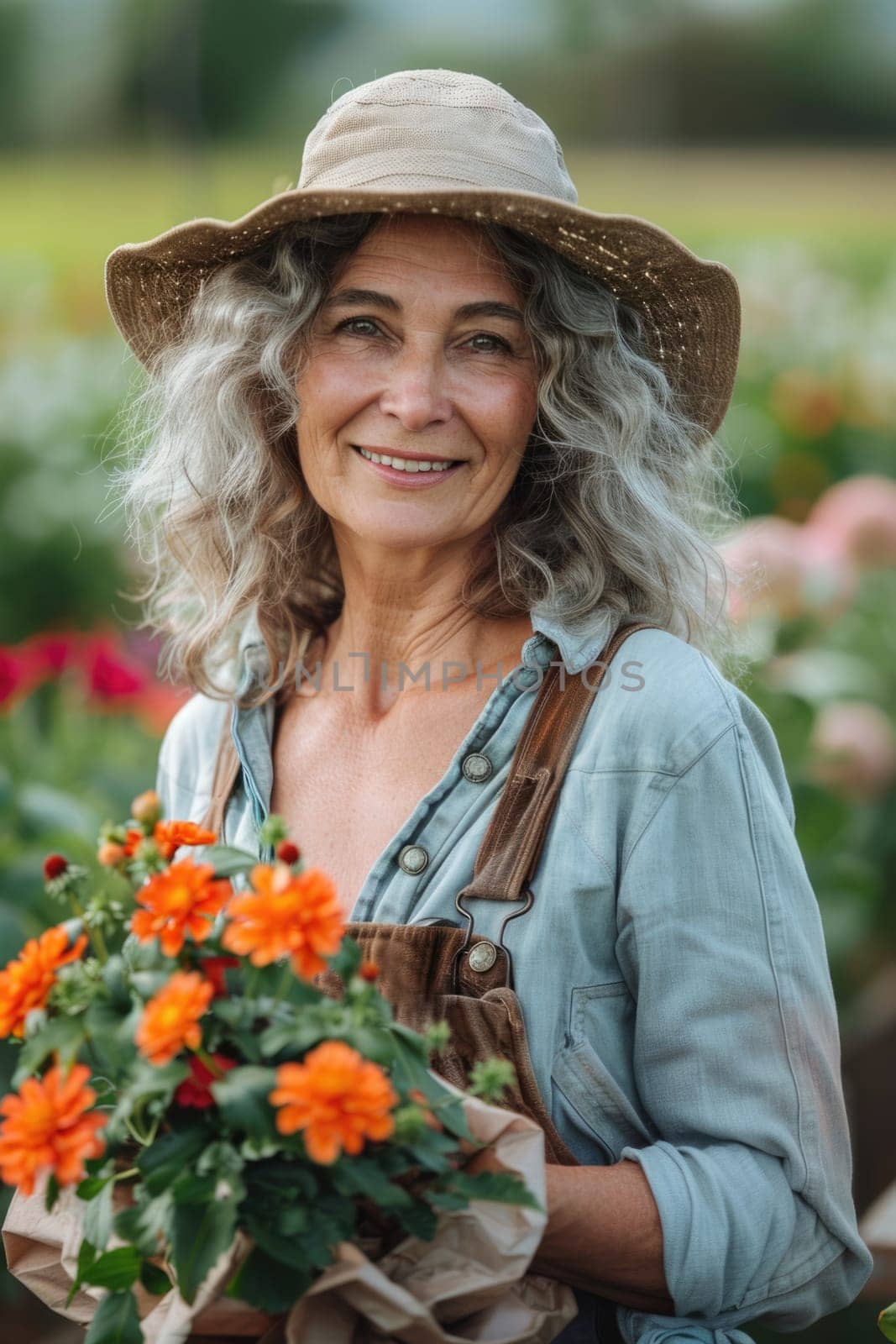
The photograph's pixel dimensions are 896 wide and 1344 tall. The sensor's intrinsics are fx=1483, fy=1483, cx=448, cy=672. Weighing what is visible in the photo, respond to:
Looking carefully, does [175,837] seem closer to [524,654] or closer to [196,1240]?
[196,1240]

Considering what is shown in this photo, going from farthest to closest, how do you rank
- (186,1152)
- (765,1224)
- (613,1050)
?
(613,1050)
(765,1224)
(186,1152)

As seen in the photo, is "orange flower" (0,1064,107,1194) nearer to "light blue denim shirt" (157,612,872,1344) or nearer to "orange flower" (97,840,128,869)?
"orange flower" (97,840,128,869)

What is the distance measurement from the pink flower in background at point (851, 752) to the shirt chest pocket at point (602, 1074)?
2.10m

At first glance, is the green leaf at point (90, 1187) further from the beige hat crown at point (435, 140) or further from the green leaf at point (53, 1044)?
the beige hat crown at point (435, 140)

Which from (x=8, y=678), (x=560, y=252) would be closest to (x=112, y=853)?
(x=560, y=252)

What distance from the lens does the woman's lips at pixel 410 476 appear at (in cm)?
187

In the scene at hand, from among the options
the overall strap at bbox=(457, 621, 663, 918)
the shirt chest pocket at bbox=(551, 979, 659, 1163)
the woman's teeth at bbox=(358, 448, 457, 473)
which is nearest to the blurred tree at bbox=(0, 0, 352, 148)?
the woman's teeth at bbox=(358, 448, 457, 473)

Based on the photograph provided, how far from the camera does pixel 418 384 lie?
179 cm

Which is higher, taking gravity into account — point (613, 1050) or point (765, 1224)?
point (613, 1050)

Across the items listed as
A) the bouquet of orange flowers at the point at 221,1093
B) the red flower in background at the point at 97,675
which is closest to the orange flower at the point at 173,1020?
the bouquet of orange flowers at the point at 221,1093

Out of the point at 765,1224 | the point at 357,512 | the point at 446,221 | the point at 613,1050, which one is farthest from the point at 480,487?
the point at 765,1224

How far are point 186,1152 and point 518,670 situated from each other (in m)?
0.80

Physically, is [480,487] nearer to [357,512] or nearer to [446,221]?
[357,512]

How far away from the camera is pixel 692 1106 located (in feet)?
5.24
